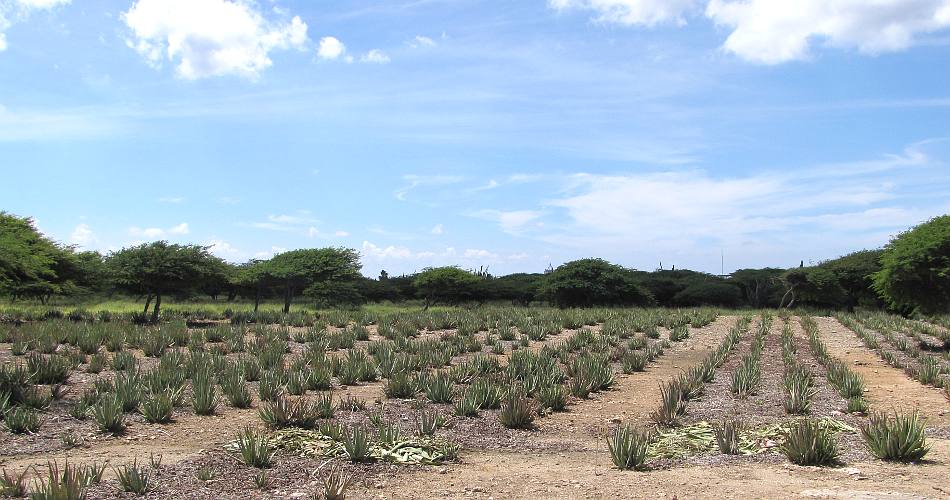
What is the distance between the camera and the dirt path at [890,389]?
34.2ft

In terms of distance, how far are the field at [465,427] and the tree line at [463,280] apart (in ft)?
11.7

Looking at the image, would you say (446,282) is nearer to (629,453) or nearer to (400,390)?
(400,390)

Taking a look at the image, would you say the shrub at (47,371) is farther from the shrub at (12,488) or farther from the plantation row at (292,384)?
the shrub at (12,488)

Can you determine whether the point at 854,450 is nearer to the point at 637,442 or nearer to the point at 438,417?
the point at 637,442

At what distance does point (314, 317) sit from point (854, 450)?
2486 centimetres

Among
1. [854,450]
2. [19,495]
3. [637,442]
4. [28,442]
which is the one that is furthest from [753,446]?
[28,442]

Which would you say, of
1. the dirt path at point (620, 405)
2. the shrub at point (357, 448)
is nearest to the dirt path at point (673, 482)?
the shrub at point (357, 448)

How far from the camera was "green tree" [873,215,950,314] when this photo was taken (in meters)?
19.5

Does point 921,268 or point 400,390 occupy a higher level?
point 921,268

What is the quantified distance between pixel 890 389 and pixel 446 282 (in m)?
37.3

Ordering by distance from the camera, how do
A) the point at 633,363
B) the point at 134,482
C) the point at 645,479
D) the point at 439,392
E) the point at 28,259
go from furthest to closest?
1. the point at 28,259
2. the point at 633,363
3. the point at 439,392
4. the point at 645,479
5. the point at 134,482

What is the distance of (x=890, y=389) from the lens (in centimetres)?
1265

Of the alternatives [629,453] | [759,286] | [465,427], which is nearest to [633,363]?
[465,427]

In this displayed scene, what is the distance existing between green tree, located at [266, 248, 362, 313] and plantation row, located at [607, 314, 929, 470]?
28.1 meters
